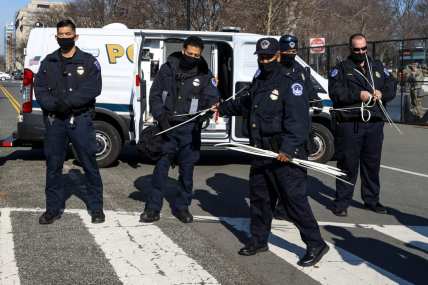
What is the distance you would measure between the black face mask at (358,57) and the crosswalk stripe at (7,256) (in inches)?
165

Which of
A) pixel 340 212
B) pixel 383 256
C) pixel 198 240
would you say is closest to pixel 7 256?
pixel 198 240

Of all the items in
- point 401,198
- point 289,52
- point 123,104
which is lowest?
point 401,198

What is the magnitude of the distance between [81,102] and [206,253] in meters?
1.95

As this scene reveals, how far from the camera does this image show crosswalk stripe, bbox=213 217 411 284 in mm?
4695

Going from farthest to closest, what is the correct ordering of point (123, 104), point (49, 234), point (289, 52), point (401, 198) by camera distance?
1. point (123, 104)
2. point (401, 198)
3. point (289, 52)
4. point (49, 234)

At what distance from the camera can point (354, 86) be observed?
6.84 meters

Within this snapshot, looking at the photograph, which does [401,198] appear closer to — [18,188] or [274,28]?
[18,188]

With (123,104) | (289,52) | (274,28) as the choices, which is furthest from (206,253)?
(274,28)

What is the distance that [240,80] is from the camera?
9.62 metres

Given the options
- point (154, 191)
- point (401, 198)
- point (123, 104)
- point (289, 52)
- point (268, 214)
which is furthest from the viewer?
point (123, 104)

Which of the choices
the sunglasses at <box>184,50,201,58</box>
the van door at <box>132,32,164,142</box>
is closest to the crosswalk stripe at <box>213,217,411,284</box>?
the sunglasses at <box>184,50,201,58</box>

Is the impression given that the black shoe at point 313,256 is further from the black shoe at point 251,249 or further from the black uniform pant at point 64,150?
the black uniform pant at point 64,150

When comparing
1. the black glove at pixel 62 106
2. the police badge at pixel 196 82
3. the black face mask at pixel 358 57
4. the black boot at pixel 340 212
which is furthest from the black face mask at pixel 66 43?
the black boot at pixel 340 212

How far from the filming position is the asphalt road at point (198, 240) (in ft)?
15.5
